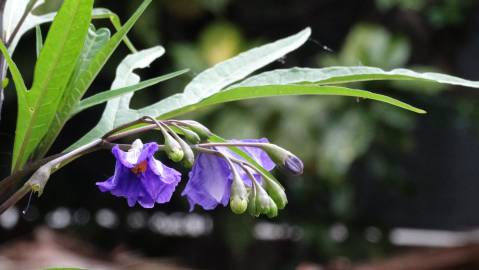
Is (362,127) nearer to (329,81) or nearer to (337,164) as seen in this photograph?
(337,164)

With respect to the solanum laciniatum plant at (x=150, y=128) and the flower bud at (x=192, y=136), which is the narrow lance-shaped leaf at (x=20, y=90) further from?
the flower bud at (x=192, y=136)

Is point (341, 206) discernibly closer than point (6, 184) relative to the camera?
No

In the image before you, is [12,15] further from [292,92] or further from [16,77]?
[292,92]

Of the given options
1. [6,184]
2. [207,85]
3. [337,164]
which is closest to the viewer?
[6,184]

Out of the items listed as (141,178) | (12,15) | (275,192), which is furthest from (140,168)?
(12,15)

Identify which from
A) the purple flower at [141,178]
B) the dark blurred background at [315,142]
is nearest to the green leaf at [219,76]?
the purple flower at [141,178]

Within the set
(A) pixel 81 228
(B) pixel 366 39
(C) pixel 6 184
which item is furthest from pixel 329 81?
(A) pixel 81 228

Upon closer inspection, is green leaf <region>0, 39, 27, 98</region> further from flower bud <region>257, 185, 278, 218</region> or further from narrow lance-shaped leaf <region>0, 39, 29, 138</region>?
flower bud <region>257, 185, 278, 218</region>
